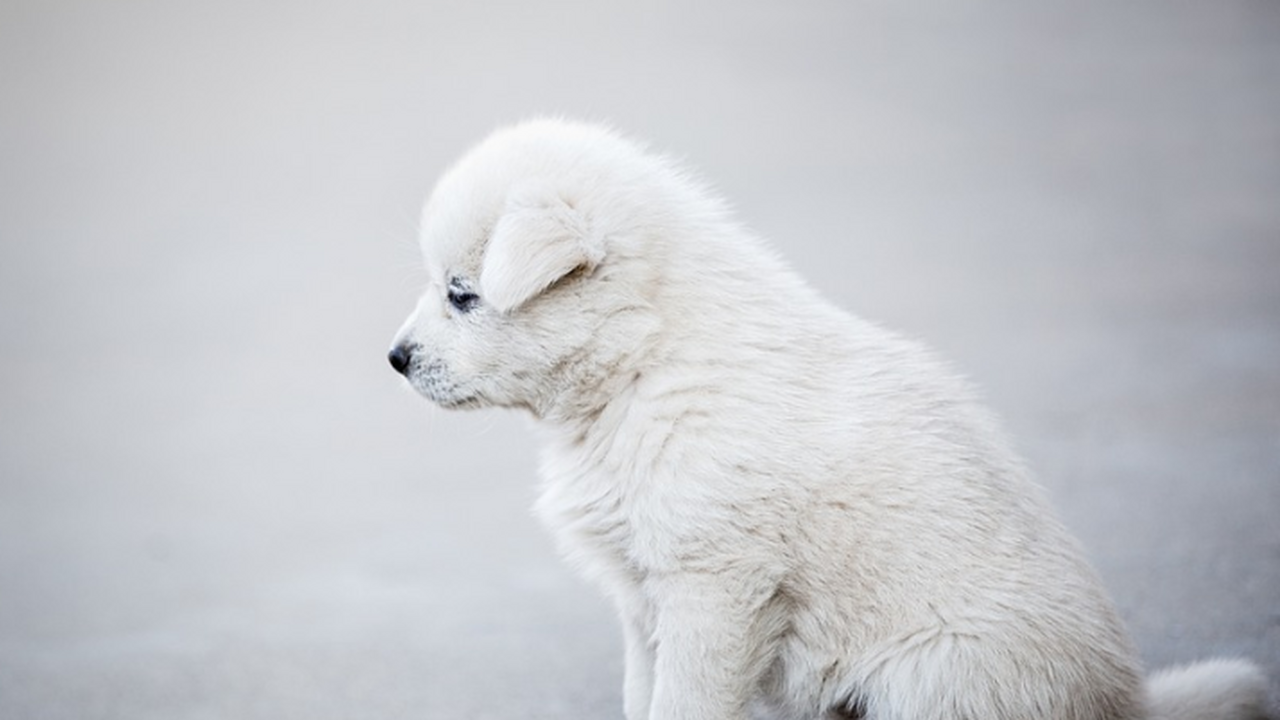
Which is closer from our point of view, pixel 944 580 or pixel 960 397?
pixel 944 580

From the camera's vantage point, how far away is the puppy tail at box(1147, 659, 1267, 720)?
3.17 metres

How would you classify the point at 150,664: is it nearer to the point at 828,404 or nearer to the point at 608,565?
the point at 608,565

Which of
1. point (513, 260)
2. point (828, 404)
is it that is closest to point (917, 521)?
point (828, 404)

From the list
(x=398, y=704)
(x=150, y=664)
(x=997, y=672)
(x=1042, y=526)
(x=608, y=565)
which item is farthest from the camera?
(x=150, y=664)

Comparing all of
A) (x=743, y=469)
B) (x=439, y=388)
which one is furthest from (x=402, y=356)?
(x=743, y=469)

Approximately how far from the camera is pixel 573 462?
3395mm

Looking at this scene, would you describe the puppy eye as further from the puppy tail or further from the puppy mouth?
the puppy tail

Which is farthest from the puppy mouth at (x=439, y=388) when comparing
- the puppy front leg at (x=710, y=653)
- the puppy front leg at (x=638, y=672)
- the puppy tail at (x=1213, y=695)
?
the puppy tail at (x=1213, y=695)

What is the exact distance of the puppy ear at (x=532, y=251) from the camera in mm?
3154

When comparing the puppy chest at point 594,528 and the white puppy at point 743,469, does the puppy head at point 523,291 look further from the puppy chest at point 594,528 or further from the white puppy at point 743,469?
the puppy chest at point 594,528

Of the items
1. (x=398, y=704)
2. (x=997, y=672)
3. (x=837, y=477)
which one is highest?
(x=837, y=477)

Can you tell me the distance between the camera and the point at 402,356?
346 cm

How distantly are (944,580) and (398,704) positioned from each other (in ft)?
5.88

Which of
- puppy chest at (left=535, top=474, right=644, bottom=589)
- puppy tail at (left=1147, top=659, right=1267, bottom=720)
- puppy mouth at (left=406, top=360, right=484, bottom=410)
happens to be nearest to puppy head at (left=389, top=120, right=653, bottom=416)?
puppy mouth at (left=406, top=360, right=484, bottom=410)
